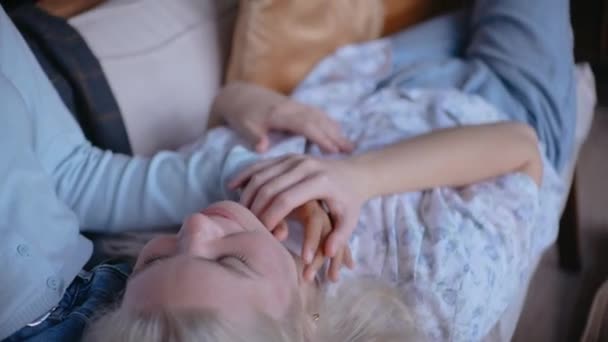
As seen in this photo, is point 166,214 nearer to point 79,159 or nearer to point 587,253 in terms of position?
point 79,159

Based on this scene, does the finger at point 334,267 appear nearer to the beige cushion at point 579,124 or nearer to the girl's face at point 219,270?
the girl's face at point 219,270

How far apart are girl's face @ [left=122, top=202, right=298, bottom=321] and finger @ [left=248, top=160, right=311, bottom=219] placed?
0.05 meters

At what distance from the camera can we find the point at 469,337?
2.75ft

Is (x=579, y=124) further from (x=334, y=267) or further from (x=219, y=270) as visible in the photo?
(x=219, y=270)

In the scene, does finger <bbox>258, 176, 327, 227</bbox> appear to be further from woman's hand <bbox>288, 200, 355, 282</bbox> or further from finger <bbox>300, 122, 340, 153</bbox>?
finger <bbox>300, 122, 340, 153</bbox>

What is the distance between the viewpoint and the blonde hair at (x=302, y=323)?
22.8 inches

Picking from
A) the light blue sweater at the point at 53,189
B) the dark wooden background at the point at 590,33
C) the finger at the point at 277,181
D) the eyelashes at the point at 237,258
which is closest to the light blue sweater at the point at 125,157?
the light blue sweater at the point at 53,189

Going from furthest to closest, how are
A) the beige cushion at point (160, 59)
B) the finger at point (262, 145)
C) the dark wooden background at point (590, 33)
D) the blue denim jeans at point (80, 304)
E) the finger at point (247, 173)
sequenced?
the dark wooden background at point (590, 33) → the beige cushion at point (160, 59) → the finger at point (262, 145) → the finger at point (247, 173) → the blue denim jeans at point (80, 304)

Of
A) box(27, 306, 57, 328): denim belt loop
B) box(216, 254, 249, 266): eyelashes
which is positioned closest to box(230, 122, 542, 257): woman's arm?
box(216, 254, 249, 266): eyelashes

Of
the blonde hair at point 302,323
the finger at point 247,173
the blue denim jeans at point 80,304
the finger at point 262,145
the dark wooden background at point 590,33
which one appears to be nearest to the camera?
the blonde hair at point 302,323

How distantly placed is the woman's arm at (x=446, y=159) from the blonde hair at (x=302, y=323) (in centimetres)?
14

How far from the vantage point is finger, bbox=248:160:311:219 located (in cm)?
79

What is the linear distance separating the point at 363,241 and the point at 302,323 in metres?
0.22

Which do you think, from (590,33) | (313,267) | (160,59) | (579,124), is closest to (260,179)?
(313,267)
